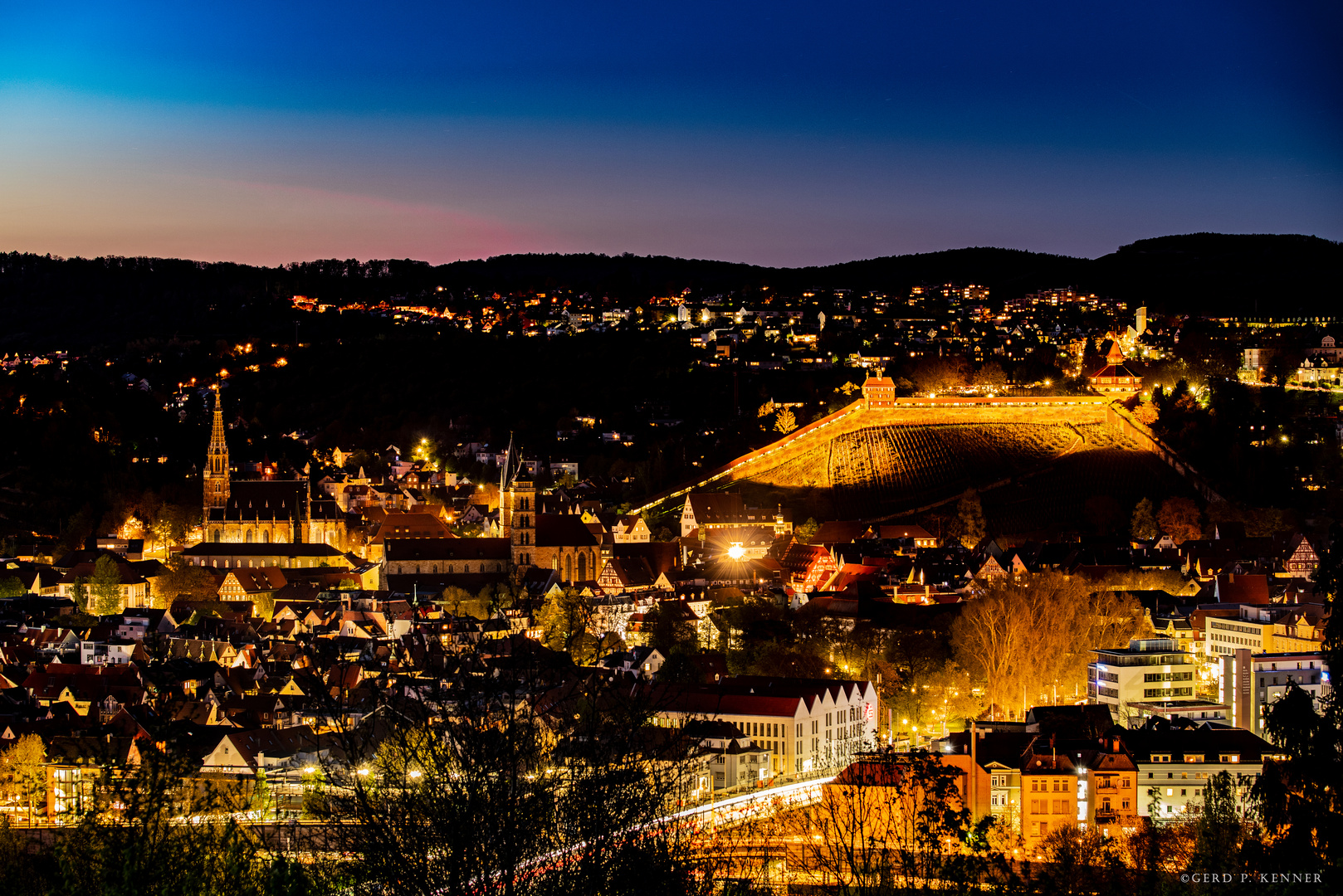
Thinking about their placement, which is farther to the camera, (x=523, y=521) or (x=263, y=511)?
(x=263, y=511)

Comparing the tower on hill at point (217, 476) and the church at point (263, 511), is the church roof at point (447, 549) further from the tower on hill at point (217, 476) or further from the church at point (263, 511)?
the tower on hill at point (217, 476)

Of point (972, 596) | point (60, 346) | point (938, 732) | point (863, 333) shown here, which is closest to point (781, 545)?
point (972, 596)

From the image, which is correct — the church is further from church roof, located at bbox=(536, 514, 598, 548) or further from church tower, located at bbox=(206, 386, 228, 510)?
church roof, located at bbox=(536, 514, 598, 548)

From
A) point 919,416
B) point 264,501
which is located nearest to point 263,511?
point 264,501

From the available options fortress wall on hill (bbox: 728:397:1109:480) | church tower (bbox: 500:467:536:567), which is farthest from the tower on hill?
fortress wall on hill (bbox: 728:397:1109:480)

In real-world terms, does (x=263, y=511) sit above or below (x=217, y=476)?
below

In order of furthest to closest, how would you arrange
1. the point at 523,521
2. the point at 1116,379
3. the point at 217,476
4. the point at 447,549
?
the point at 1116,379
the point at 217,476
the point at 447,549
the point at 523,521

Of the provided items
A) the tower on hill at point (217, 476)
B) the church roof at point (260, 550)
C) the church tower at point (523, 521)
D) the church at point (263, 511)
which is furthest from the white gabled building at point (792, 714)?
the tower on hill at point (217, 476)

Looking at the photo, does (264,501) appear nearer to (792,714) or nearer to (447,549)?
(447,549)

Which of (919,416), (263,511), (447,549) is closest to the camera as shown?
(447,549)
